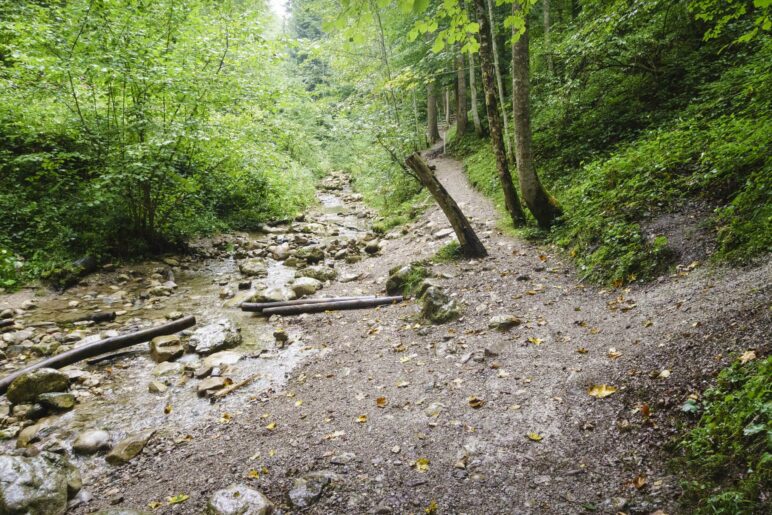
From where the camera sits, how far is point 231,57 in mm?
9961

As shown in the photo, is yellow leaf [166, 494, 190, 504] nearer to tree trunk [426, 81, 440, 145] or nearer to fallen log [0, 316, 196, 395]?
fallen log [0, 316, 196, 395]

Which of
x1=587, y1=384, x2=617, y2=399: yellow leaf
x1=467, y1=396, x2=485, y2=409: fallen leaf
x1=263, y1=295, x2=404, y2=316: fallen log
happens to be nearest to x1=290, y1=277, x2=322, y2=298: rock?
x1=263, y1=295, x2=404, y2=316: fallen log

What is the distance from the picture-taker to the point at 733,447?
2.13 meters

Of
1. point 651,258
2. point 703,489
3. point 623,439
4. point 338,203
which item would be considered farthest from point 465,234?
point 338,203

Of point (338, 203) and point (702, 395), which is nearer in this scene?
point (702, 395)

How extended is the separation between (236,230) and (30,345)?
8519mm

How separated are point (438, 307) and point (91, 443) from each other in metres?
4.71

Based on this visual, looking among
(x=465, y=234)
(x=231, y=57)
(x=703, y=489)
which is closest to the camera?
(x=703, y=489)

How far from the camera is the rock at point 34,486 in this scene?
9.84 feet

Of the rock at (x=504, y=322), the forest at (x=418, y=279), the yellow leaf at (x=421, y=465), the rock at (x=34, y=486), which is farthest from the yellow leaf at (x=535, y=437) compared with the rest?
the rock at (x=34, y=486)

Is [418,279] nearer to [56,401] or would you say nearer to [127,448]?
[127,448]

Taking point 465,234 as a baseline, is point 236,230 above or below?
above

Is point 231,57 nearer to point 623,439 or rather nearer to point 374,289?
point 374,289

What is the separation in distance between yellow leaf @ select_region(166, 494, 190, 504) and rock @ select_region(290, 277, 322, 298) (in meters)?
5.27
